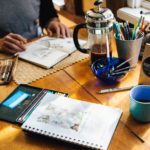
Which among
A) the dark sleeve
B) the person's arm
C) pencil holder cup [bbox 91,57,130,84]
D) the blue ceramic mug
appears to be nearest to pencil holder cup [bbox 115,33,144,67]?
pencil holder cup [bbox 91,57,130,84]

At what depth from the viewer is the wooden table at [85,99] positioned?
69 centimetres

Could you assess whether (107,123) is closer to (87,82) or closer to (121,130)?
(121,130)

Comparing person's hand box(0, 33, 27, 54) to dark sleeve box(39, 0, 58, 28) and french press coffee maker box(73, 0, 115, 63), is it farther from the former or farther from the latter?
dark sleeve box(39, 0, 58, 28)

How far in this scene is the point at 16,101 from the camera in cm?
87

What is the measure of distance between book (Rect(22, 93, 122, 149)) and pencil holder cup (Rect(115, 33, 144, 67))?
0.26 meters

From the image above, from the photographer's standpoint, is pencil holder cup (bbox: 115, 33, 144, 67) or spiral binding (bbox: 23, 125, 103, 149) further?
pencil holder cup (bbox: 115, 33, 144, 67)

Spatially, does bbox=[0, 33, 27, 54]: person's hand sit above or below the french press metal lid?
below

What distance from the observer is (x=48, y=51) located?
1136 millimetres

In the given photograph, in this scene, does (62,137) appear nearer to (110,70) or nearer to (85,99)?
(85,99)

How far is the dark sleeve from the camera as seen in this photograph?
5.21 ft

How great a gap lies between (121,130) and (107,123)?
43 mm

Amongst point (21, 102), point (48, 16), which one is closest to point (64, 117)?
point (21, 102)

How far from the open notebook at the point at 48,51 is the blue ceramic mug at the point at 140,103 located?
1.35ft

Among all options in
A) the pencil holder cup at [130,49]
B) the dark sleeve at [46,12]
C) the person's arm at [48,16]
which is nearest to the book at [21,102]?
the pencil holder cup at [130,49]
